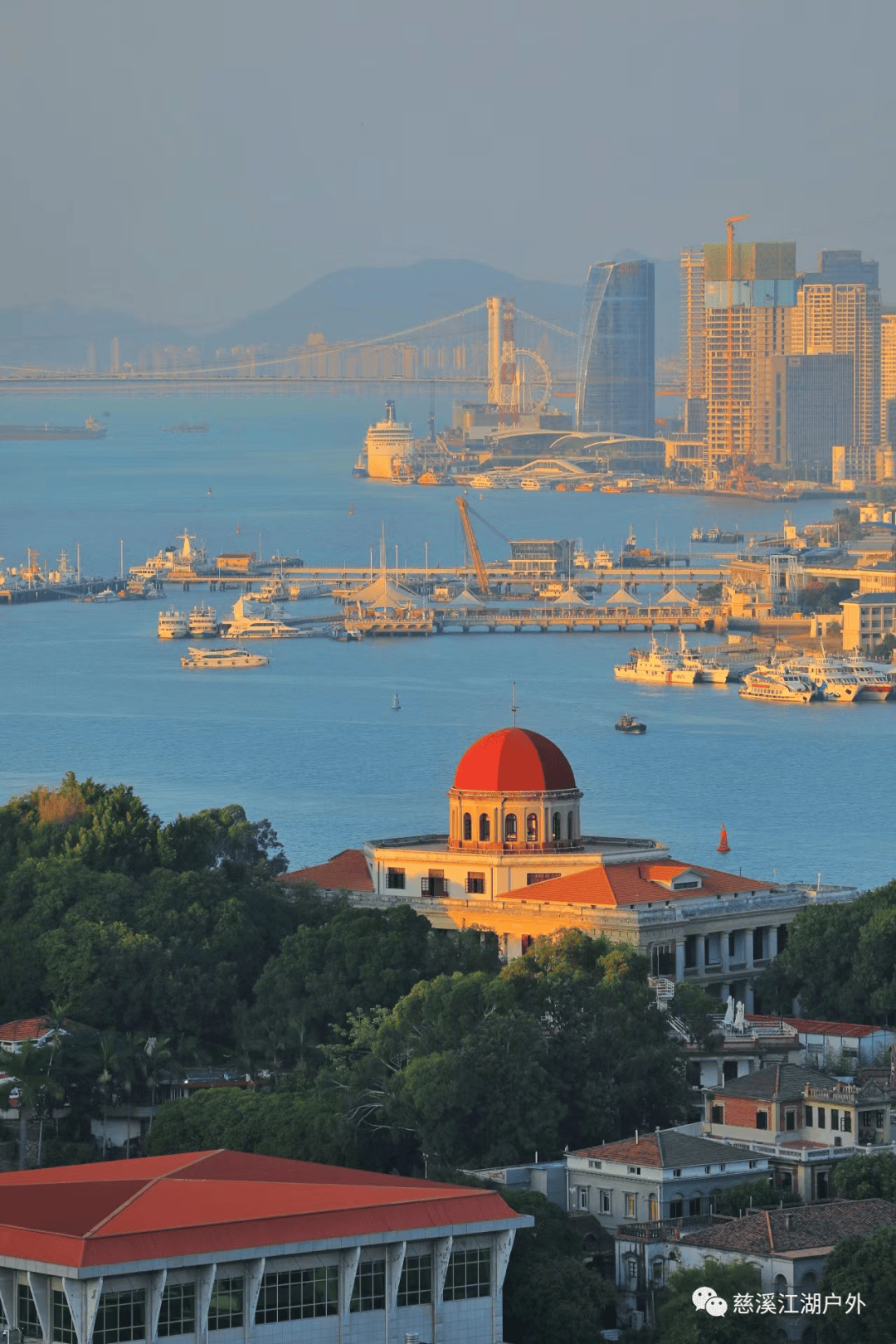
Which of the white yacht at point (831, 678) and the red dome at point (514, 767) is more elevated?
the red dome at point (514, 767)

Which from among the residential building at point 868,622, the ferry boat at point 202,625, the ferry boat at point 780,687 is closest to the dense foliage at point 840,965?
the ferry boat at point 780,687

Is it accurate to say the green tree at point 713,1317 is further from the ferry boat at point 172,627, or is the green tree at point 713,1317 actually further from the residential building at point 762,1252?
the ferry boat at point 172,627

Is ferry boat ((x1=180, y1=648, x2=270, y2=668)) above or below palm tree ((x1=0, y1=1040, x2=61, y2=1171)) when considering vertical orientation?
below

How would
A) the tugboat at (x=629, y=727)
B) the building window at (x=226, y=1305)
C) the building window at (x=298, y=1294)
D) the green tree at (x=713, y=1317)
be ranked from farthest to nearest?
the tugboat at (x=629, y=727), the green tree at (x=713, y=1317), the building window at (x=298, y=1294), the building window at (x=226, y=1305)

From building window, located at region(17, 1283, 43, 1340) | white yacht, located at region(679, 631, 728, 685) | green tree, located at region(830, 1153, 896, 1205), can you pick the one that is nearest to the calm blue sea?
white yacht, located at region(679, 631, 728, 685)

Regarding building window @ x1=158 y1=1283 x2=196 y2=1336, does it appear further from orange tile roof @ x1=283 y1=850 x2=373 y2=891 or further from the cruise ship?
the cruise ship
